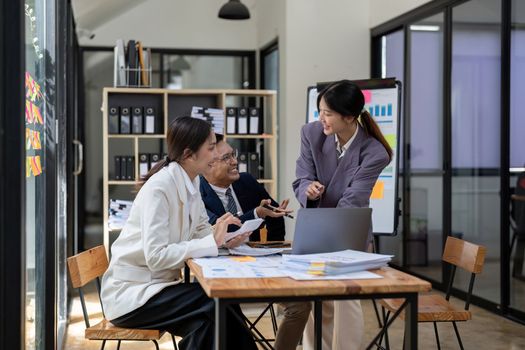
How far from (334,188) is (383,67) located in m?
4.34

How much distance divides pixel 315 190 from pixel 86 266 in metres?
1.11

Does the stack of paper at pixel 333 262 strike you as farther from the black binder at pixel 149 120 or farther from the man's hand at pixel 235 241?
the black binder at pixel 149 120

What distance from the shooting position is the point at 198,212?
128 inches

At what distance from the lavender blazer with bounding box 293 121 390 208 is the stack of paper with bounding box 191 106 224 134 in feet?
7.30

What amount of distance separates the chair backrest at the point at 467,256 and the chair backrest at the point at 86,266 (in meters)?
1.77

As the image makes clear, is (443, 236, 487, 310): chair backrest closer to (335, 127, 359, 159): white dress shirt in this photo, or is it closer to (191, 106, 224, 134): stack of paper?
(335, 127, 359, 159): white dress shirt

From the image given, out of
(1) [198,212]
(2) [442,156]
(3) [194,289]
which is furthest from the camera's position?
(2) [442,156]

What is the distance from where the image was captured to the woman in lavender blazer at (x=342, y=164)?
3516mm

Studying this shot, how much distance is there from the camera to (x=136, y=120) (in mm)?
6051

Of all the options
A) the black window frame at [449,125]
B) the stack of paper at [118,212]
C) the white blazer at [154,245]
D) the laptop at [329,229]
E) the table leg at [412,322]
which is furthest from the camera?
the stack of paper at [118,212]

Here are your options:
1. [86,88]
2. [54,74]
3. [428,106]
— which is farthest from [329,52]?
[54,74]

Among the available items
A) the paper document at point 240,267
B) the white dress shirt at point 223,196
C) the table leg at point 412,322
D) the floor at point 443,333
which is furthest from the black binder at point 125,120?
the table leg at point 412,322

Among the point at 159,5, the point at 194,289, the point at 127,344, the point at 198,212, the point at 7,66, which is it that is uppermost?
the point at 159,5

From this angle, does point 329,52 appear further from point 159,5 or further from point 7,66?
point 7,66
